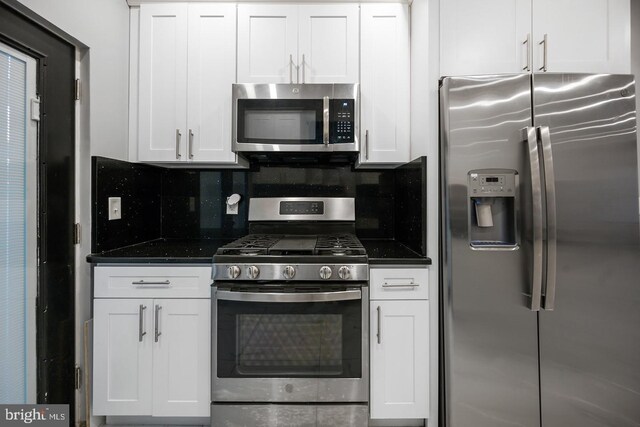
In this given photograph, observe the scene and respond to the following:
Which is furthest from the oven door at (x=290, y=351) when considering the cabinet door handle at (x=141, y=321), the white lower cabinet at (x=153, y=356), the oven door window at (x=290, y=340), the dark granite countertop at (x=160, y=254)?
the cabinet door handle at (x=141, y=321)

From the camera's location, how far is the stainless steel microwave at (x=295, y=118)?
6.11 ft

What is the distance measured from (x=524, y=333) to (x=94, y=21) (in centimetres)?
261

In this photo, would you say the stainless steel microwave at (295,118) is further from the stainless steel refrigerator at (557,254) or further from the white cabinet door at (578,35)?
the white cabinet door at (578,35)

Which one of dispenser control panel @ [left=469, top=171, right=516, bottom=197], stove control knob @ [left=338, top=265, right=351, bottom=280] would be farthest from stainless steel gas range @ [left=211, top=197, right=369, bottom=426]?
dispenser control panel @ [left=469, top=171, right=516, bottom=197]

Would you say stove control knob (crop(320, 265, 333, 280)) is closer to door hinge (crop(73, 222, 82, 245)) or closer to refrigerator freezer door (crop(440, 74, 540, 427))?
refrigerator freezer door (crop(440, 74, 540, 427))

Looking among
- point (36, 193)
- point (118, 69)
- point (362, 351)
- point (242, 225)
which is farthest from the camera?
point (242, 225)

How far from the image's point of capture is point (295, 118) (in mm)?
1901

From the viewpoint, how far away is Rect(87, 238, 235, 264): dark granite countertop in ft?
5.45

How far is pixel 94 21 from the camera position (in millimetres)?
1703

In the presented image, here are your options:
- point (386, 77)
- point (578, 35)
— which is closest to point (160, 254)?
point (386, 77)

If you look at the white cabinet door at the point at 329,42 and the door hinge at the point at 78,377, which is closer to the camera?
the door hinge at the point at 78,377

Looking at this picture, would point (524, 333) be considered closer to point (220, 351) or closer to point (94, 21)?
point (220, 351)

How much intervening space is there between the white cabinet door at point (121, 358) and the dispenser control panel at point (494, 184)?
1.69m

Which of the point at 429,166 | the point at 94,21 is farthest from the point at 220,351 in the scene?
the point at 94,21
